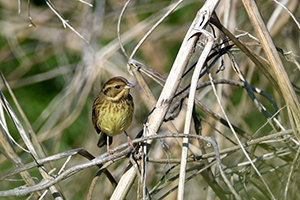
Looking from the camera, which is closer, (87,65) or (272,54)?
(272,54)

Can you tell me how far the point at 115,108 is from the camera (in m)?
3.62

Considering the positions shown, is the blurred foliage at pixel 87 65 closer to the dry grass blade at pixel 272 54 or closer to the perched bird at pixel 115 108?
the perched bird at pixel 115 108

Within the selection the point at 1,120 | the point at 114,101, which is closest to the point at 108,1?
the point at 114,101

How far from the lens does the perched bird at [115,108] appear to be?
11.8 feet

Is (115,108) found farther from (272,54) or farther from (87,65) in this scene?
(272,54)

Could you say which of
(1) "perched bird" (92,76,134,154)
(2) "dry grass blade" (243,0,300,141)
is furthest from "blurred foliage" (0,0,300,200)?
(2) "dry grass blade" (243,0,300,141)

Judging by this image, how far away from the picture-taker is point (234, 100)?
544 cm

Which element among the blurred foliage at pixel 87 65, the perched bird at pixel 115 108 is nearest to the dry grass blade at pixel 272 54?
the perched bird at pixel 115 108

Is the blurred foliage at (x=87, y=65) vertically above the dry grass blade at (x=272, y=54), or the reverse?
the blurred foliage at (x=87, y=65)

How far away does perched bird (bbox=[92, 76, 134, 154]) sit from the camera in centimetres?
359

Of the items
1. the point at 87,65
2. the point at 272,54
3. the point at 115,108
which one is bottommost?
the point at 272,54

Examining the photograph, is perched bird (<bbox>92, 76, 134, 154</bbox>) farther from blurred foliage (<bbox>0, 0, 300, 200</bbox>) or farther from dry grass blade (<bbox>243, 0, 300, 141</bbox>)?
dry grass blade (<bbox>243, 0, 300, 141</bbox>)

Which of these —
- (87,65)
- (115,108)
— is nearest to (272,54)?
(115,108)

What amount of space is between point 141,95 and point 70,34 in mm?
1475
